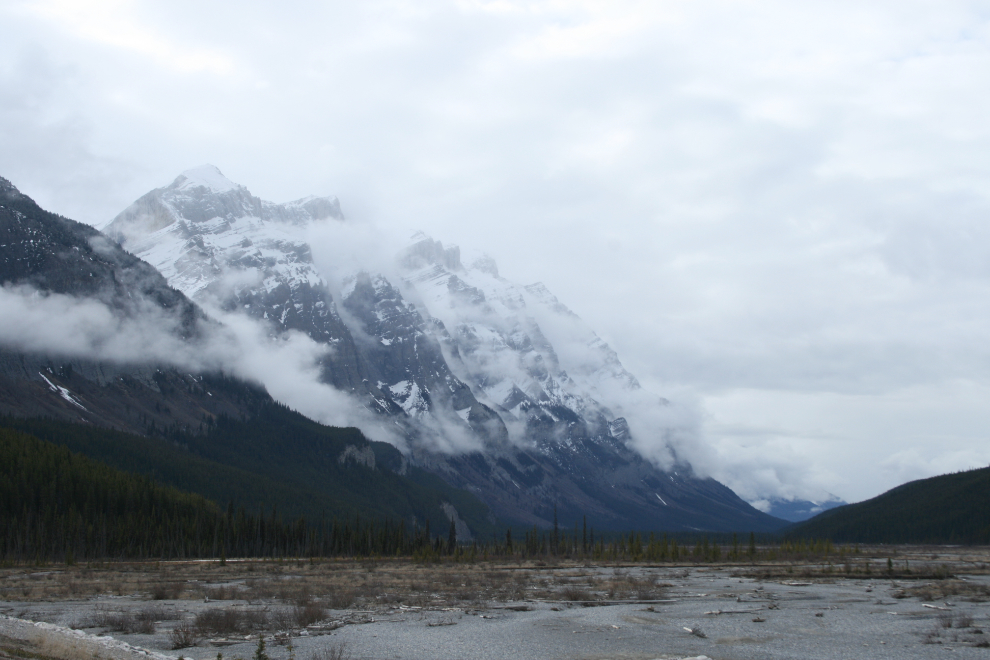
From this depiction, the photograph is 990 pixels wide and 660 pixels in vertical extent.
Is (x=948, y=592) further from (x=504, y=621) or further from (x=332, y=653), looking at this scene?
(x=332, y=653)

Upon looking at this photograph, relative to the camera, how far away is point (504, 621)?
134ft

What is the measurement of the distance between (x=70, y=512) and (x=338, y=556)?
56.0m

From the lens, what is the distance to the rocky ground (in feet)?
103

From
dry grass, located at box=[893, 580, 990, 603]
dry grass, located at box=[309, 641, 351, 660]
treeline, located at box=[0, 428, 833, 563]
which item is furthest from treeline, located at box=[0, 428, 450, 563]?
dry grass, located at box=[309, 641, 351, 660]

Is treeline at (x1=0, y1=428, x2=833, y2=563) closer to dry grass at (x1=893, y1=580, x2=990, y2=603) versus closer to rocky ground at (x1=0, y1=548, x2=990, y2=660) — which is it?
dry grass at (x1=893, y1=580, x2=990, y2=603)

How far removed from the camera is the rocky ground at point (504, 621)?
3134 cm

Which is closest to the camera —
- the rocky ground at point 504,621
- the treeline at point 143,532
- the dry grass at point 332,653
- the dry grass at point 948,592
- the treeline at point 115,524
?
the dry grass at point 332,653

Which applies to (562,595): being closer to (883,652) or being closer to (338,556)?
(883,652)

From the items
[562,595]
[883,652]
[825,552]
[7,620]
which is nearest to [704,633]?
[883,652]

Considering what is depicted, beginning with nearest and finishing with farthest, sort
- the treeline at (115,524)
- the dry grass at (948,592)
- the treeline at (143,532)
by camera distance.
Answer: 1. the dry grass at (948,592)
2. the treeline at (143,532)
3. the treeline at (115,524)

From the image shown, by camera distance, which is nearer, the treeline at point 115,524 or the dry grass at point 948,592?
the dry grass at point 948,592

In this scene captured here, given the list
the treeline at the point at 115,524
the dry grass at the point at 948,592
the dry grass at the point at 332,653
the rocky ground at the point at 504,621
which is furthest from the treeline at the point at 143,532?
the dry grass at the point at 332,653

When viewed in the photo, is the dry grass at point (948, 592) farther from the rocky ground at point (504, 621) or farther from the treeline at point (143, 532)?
the treeline at point (143, 532)

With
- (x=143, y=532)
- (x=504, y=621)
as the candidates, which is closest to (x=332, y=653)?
(x=504, y=621)
